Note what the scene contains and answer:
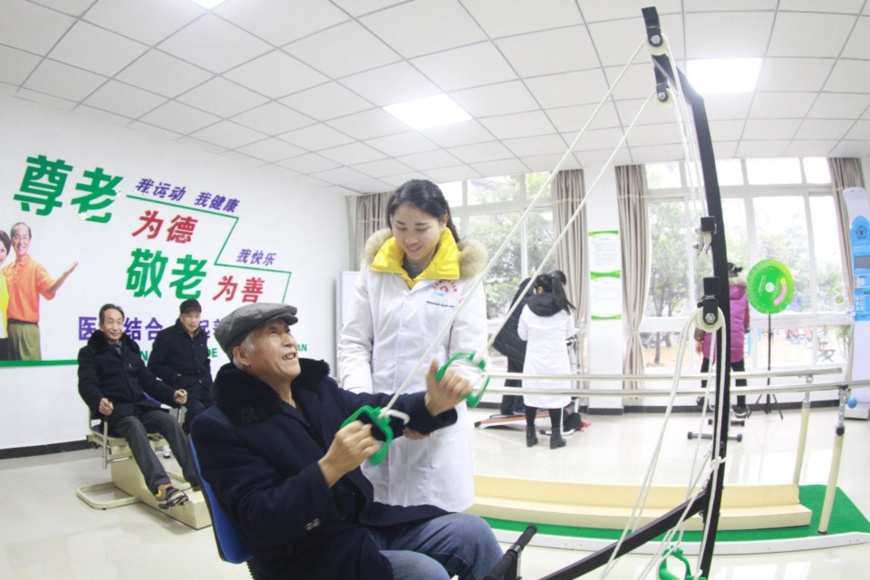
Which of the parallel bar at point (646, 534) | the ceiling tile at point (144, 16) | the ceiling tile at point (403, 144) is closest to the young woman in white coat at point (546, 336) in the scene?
the ceiling tile at point (403, 144)

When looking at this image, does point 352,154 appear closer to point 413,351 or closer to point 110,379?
point 110,379

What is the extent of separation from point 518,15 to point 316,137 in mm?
2548

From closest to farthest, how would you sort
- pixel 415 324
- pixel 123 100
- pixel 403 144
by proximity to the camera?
pixel 415 324
pixel 123 100
pixel 403 144

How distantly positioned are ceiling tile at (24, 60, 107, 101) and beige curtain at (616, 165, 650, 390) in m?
5.21

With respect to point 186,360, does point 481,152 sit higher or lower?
higher

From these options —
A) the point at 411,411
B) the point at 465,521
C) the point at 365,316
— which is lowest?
the point at 465,521

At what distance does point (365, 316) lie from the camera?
1542 millimetres

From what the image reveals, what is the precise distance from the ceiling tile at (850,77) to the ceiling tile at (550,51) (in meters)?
1.80

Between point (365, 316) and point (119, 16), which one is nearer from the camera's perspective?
point (365, 316)

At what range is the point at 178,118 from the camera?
175 inches

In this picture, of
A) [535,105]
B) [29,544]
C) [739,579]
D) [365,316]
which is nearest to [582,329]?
[535,105]

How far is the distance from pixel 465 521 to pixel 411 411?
330 millimetres

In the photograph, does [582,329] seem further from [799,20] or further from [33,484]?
[33,484]

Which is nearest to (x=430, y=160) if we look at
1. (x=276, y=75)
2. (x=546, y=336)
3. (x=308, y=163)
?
(x=308, y=163)
